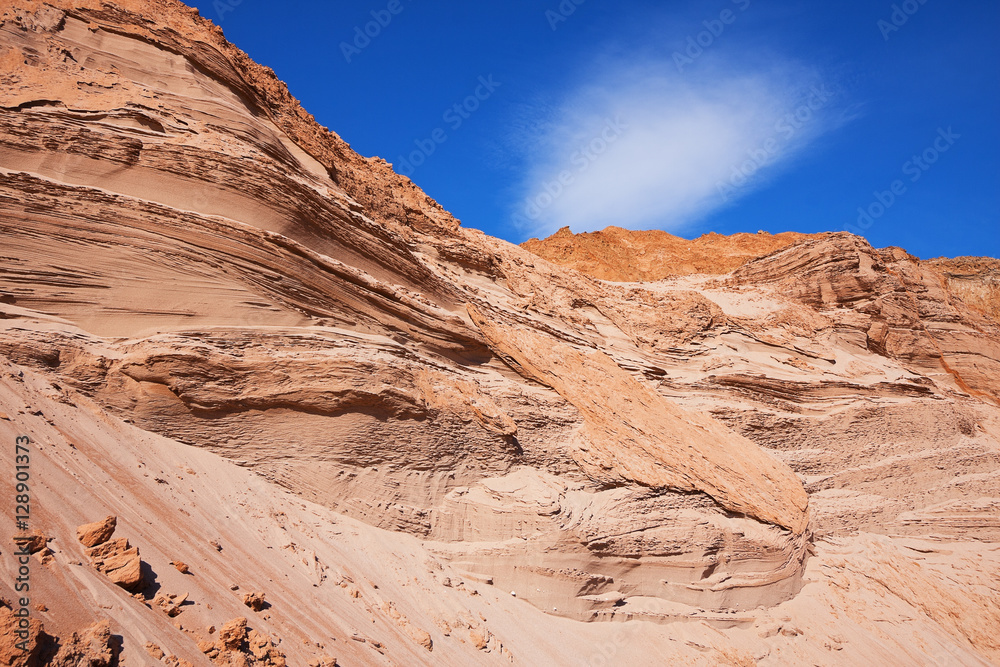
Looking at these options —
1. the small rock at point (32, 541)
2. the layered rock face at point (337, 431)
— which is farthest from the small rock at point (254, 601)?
the small rock at point (32, 541)

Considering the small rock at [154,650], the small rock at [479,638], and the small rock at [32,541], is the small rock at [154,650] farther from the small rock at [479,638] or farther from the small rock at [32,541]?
the small rock at [479,638]

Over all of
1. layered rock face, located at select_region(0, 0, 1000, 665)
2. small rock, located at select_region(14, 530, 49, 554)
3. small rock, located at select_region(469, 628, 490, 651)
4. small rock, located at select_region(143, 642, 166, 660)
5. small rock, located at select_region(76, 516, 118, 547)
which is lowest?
small rock, located at select_region(143, 642, 166, 660)

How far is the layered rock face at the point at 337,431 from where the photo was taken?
206 inches

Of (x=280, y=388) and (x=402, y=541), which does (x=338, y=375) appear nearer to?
(x=280, y=388)

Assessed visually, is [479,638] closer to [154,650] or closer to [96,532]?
[154,650]

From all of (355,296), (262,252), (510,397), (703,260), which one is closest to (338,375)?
(355,296)

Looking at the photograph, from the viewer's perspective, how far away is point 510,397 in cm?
862

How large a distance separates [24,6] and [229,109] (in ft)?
9.36

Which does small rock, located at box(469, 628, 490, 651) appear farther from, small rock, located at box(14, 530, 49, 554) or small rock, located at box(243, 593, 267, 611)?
small rock, located at box(14, 530, 49, 554)

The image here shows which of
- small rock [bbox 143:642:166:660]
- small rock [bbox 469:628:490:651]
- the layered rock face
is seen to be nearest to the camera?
small rock [bbox 143:642:166:660]

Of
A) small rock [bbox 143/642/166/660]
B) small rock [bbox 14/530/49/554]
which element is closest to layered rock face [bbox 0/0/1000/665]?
small rock [bbox 143/642/166/660]

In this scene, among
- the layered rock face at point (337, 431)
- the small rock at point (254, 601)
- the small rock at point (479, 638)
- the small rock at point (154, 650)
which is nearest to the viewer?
the small rock at point (154, 650)

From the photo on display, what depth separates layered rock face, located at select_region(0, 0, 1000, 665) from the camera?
5223 mm

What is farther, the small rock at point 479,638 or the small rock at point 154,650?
the small rock at point 479,638
